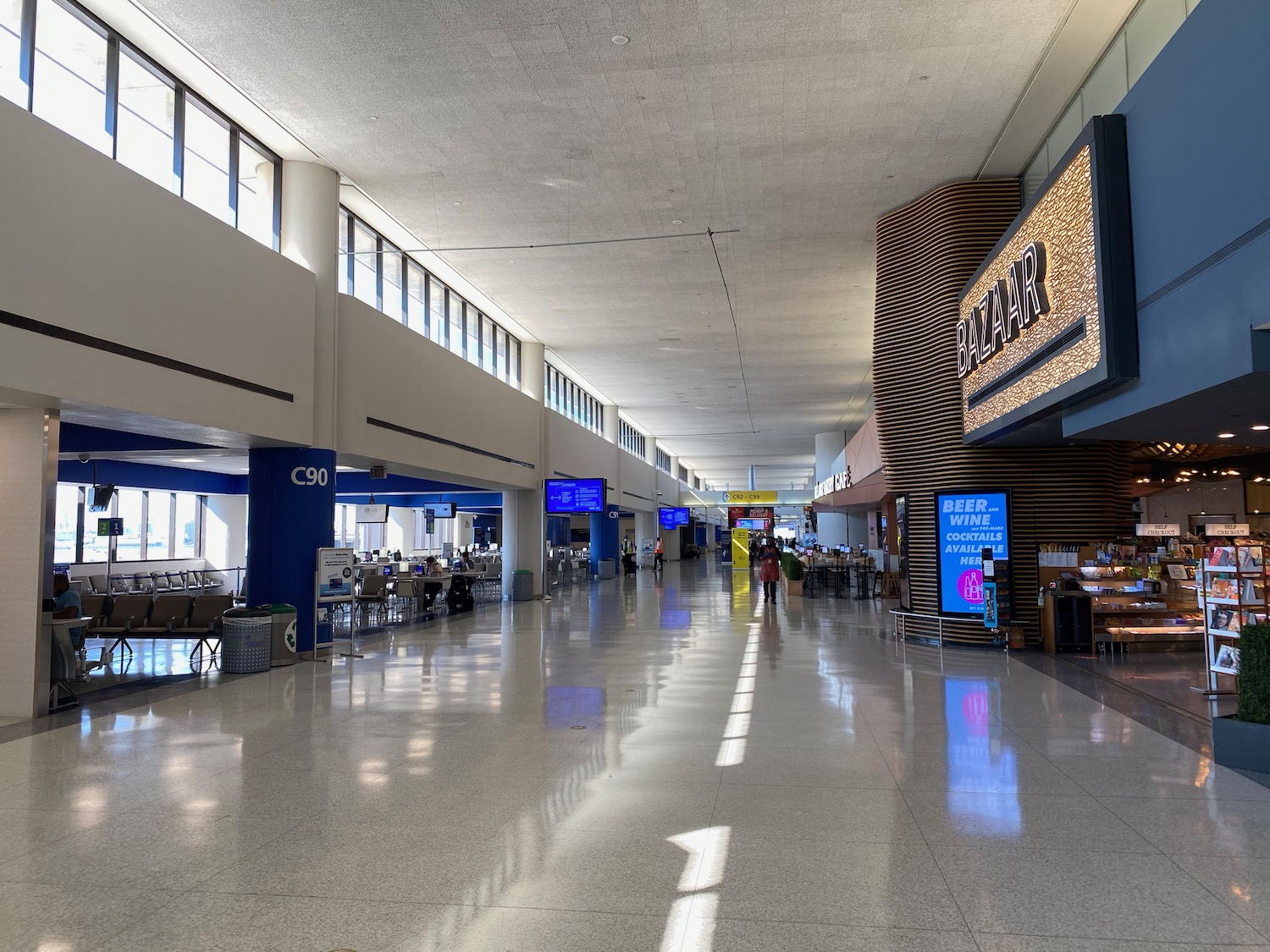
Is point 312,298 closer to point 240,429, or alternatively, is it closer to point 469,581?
point 240,429

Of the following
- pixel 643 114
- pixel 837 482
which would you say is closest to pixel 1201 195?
pixel 643 114

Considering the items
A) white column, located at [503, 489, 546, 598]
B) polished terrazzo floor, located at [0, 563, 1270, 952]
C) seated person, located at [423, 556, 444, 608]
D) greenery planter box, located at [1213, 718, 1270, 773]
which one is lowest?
polished terrazzo floor, located at [0, 563, 1270, 952]

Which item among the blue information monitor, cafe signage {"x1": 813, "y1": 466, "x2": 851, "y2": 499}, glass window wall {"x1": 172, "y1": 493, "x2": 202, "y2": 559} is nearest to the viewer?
the blue information monitor

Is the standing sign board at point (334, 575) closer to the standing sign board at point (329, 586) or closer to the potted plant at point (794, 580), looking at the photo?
the standing sign board at point (329, 586)

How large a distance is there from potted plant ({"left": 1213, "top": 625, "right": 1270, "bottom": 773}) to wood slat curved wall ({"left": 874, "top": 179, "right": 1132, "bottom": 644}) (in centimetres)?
594

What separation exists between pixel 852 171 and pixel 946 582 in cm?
585

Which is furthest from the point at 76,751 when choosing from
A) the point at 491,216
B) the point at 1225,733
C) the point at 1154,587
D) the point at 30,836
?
the point at 1154,587

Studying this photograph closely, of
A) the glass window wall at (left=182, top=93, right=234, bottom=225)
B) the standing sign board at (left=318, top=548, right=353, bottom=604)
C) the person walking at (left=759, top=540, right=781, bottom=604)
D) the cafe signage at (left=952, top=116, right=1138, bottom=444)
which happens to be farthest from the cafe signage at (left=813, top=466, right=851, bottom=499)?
the glass window wall at (left=182, top=93, right=234, bottom=225)

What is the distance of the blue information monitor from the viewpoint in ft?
71.7

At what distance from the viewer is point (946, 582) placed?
1221cm

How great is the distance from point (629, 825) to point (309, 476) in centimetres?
829

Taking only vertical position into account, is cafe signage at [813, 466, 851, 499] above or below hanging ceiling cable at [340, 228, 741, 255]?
below

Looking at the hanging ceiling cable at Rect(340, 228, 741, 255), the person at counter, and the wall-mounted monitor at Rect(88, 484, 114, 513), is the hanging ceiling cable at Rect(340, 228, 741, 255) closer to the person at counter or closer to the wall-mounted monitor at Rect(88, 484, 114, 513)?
the person at counter

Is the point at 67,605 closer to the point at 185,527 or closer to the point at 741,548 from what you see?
the point at 185,527
